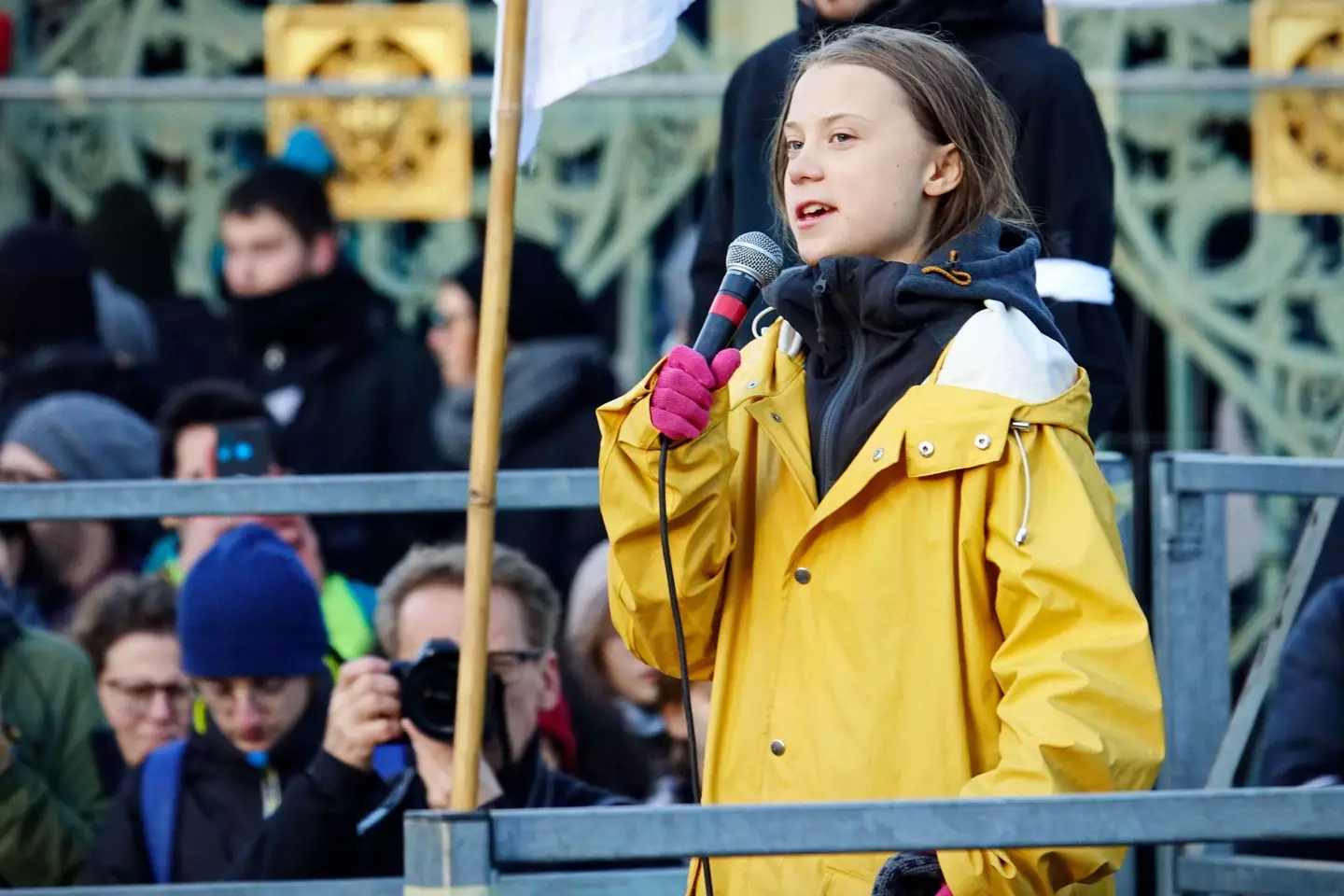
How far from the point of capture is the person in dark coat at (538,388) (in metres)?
4.60

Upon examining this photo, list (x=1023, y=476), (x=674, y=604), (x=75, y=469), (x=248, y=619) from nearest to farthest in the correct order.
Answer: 1. (x=1023, y=476)
2. (x=674, y=604)
3. (x=248, y=619)
4. (x=75, y=469)

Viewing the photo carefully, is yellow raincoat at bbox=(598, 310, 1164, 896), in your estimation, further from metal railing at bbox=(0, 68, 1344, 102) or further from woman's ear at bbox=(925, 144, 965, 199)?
metal railing at bbox=(0, 68, 1344, 102)

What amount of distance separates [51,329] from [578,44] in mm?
3207

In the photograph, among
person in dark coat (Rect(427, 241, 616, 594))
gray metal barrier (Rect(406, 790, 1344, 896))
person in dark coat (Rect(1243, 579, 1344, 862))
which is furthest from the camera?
person in dark coat (Rect(427, 241, 616, 594))

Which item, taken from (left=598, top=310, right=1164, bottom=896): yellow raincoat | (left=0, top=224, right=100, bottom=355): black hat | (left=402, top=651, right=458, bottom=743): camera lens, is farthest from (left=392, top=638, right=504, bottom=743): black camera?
(left=0, top=224, right=100, bottom=355): black hat

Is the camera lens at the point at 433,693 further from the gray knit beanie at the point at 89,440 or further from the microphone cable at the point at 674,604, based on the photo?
the gray knit beanie at the point at 89,440

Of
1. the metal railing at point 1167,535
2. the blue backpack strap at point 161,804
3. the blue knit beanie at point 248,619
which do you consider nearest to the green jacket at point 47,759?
the blue backpack strap at point 161,804

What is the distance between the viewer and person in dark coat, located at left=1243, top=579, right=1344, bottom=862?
12.3 feet

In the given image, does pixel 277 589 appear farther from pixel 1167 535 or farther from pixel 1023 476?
pixel 1023 476

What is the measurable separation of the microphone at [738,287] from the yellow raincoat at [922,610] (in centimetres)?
7

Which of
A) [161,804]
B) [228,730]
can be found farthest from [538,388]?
[161,804]

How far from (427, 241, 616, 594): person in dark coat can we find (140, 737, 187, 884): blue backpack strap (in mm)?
1037

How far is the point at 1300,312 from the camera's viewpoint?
6184 mm

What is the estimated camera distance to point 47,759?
3.81 metres
